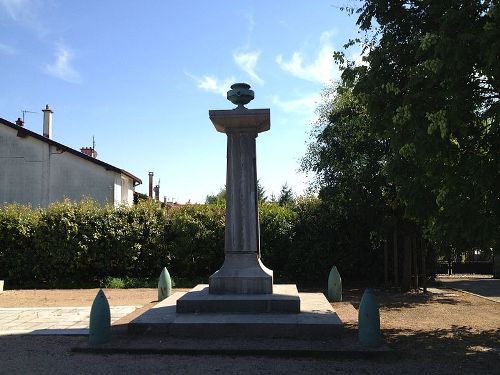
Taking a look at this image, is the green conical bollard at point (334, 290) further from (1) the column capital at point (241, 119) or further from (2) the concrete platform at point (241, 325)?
(1) the column capital at point (241, 119)

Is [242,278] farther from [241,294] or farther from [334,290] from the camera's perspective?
[334,290]

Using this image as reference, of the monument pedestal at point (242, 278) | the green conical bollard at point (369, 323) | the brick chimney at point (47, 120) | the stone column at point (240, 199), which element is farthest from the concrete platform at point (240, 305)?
the brick chimney at point (47, 120)

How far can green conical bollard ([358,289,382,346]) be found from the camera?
23.0ft

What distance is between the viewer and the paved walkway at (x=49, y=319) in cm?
861

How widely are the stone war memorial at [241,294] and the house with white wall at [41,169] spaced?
58.1 ft

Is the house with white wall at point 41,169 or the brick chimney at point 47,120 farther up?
the brick chimney at point 47,120

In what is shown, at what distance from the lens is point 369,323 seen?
7027 mm

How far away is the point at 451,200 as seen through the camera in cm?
677

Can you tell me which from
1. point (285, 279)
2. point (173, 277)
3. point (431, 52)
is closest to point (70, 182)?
point (173, 277)

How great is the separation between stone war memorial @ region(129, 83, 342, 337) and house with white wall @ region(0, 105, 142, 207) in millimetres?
17700

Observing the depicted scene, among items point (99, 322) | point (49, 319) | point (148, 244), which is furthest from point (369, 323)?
point (148, 244)

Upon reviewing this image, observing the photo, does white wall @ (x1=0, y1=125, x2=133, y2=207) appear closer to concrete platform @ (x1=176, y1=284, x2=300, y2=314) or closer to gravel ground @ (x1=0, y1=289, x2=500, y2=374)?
concrete platform @ (x1=176, y1=284, x2=300, y2=314)

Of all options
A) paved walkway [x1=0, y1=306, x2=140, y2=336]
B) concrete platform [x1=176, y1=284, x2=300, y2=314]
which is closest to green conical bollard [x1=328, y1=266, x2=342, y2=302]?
concrete platform [x1=176, y1=284, x2=300, y2=314]

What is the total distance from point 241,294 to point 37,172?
A: 20.6 meters
